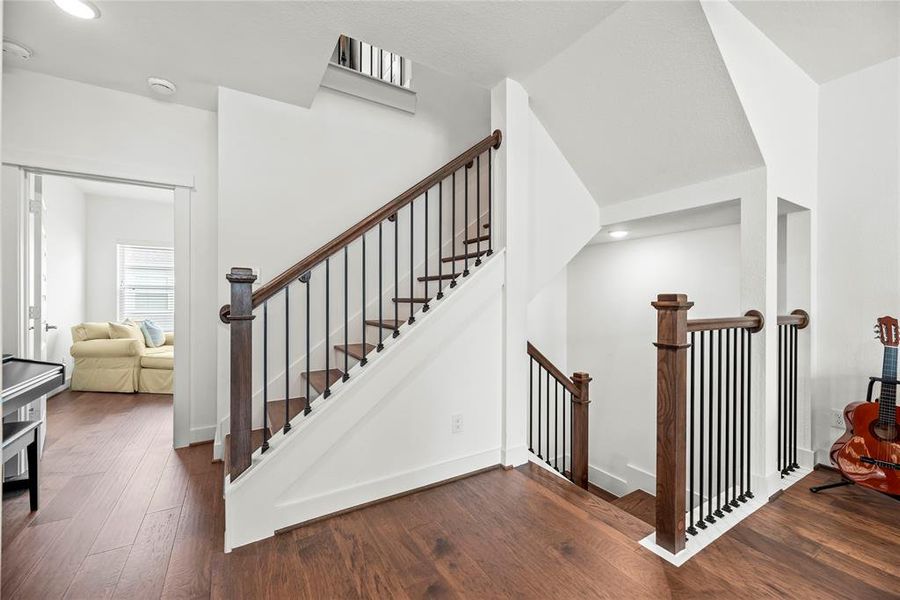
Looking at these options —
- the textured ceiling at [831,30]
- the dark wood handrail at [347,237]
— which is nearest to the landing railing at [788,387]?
the textured ceiling at [831,30]

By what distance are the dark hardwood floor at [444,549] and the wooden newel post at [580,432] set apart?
1.45 feet

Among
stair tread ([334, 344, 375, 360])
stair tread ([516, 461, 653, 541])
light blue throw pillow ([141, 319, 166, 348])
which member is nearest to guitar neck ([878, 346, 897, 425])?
stair tread ([516, 461, 653, 541])

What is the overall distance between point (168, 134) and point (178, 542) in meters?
2.67

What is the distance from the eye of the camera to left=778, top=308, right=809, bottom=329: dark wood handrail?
240cm

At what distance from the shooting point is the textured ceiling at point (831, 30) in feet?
6.57

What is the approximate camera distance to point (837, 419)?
2570 millimetres

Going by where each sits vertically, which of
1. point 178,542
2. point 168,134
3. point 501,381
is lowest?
point 178,542

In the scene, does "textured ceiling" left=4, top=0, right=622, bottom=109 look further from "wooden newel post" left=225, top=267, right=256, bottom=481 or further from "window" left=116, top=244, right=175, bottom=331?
"window" left=116, top=244, right=175, bottom=331

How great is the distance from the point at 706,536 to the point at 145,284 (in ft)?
24.3

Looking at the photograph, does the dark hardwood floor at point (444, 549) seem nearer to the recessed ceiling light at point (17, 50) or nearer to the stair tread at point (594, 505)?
the stair tread at point (594, 505)

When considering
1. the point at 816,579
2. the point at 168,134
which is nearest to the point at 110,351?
the point at 168,134

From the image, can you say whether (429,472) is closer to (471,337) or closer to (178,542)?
(471,337)

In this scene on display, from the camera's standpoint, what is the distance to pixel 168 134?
296 centimetres

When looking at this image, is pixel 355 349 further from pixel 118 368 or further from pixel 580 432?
pixel 118 368
